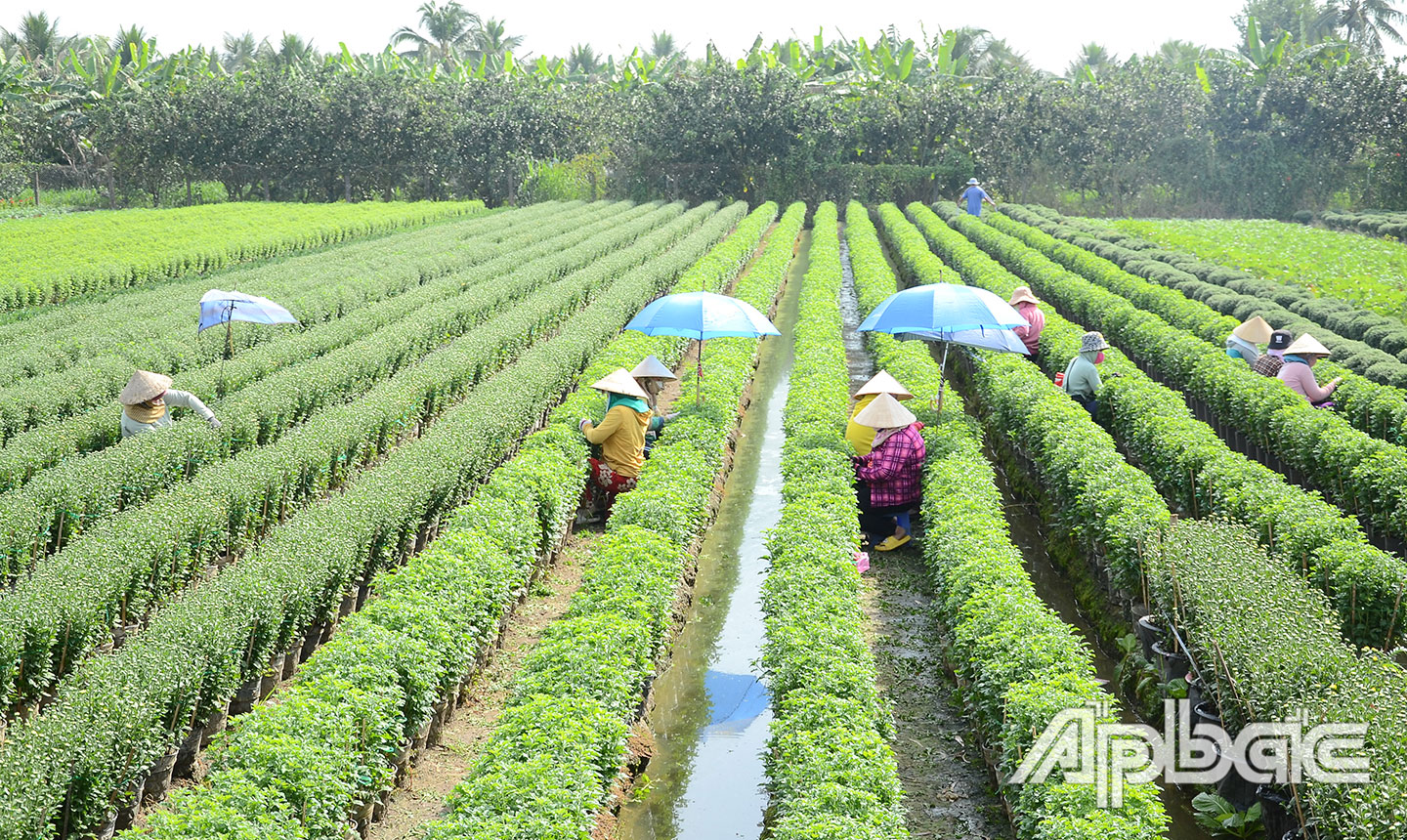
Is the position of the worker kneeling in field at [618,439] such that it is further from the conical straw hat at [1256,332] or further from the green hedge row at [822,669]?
the conical straw hat at [1256,332]

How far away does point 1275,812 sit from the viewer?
666 centimetres

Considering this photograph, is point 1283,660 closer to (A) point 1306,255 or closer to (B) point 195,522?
(B) point 195,522

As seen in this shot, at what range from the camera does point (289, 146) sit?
2176 inches

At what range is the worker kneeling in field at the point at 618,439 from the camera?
1215 cm

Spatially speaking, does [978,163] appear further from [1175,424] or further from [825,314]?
[1175,424]

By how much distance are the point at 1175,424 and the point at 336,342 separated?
1276cm

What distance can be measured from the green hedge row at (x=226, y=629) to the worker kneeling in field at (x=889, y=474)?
334cm

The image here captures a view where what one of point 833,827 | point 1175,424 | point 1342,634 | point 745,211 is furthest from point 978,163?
point 833,827

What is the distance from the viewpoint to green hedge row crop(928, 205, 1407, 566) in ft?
34.8

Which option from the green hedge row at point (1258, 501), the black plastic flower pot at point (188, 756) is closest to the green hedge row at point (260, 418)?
the black plastic flower pot at point (188, 756)

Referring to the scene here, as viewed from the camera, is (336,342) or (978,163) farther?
(978,163)

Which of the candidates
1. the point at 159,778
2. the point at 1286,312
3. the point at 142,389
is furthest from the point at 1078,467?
the point at 1286,312

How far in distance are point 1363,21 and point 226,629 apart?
8251 cm

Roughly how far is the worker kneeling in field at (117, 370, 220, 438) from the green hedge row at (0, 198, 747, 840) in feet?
8.51
